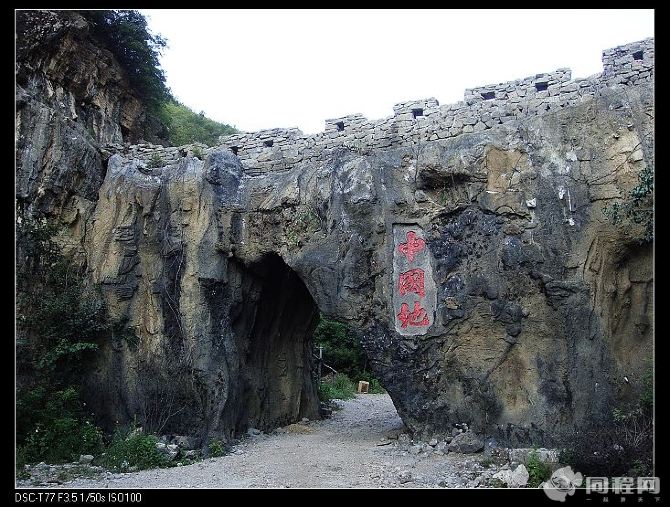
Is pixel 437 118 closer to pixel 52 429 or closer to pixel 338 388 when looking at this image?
pixel 52 429

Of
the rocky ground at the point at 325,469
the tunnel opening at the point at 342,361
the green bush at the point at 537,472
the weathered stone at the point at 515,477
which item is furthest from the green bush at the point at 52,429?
the tunnel opening at the point at 342,361

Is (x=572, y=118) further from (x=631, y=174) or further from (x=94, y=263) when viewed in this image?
(x=94, y=263)

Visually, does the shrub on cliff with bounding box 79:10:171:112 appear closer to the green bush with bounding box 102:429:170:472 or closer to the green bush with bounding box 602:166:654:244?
the green bush with bounding box 102:429:170:472

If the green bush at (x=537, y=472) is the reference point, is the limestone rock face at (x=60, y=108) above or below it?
above

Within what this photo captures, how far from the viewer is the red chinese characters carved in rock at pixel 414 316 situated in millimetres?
9320

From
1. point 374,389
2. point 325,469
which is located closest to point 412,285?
point 325,469

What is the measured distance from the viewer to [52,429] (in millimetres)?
9062

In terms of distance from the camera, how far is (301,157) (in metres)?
10.9

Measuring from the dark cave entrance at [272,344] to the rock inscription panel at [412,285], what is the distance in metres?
2.54

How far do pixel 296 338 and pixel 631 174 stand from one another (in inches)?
298

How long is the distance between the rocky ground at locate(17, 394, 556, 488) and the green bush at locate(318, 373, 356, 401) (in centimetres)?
579
